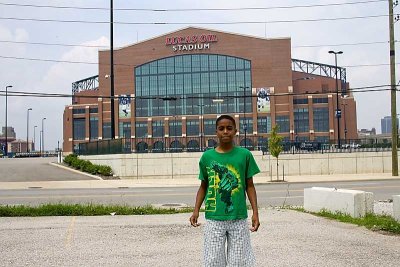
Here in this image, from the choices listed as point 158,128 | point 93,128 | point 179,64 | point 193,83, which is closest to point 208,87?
point 193,83

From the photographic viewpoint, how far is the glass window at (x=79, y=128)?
104863mm

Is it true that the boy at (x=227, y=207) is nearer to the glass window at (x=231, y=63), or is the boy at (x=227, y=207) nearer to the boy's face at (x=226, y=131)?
the boy's face at (x=226, y=131)

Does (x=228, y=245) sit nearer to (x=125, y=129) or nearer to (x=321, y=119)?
(x=321, y=119)

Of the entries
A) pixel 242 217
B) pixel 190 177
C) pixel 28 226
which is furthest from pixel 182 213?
pixel 190 177

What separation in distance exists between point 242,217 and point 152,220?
23.2ft

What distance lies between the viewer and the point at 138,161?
32250 mm

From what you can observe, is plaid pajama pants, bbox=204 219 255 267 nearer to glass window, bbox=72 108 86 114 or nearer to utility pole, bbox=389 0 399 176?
utility pole, bbox=389 0 399 176

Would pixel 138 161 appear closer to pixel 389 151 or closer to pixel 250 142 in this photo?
pixel 250 142

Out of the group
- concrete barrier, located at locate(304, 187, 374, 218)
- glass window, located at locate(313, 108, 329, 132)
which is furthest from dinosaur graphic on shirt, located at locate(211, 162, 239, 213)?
glass window, located at locate(313, 108, 329, 132)

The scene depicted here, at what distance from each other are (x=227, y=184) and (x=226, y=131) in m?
0.52

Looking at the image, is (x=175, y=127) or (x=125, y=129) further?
(x=125, y=129)

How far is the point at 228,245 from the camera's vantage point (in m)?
4.61

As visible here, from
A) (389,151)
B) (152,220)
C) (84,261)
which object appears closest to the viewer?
(84,261)

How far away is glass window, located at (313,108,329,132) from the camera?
9588 cm
